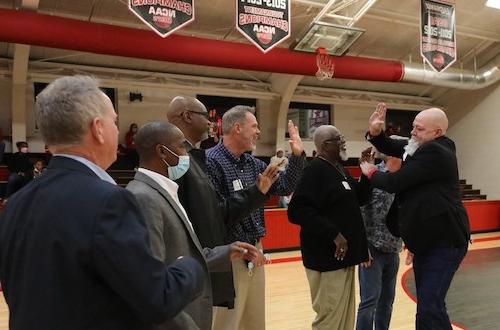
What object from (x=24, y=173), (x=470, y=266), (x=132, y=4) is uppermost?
(x=132, y=4)

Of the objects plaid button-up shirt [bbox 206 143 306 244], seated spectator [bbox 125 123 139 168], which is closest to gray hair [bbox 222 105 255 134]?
plaid button-up shirt [bbox 206 143 306 244]

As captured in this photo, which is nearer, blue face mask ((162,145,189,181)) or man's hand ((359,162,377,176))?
blue face mask ((162,145,189,181))

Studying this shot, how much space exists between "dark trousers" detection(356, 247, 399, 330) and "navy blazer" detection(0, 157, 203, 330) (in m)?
2.34

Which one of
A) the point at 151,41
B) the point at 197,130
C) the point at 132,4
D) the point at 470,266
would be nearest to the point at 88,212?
the point at 197,130

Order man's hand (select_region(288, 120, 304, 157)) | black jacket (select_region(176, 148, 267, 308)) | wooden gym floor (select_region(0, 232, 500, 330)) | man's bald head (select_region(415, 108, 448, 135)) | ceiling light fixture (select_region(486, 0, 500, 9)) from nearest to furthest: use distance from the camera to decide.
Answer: black jacket (select_region(176, 148, 267, 308)), man's hand (select_region(288, 120, 304, 157)), man's bald head (select_region(415, 108, 448, 135)), wooden gym floor (select_region(0, 232, 500, 330)), ceiling light fixture (select_region(486, 0, 500, 9))

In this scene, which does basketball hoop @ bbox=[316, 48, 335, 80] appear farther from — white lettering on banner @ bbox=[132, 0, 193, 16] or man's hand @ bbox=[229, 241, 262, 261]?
man's hand @ bbox=[229, 241, 262, 261]

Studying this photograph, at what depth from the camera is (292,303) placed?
16.1ft

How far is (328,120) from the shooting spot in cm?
1474

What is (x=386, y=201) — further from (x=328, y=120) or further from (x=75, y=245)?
(x=328, y=120)

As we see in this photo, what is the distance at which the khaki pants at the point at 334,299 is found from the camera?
2826mm

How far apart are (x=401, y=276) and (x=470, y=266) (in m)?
1.51

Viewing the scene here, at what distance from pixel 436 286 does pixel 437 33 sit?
7312 millimetres

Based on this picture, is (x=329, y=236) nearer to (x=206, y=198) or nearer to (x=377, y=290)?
(x=377, y=290)

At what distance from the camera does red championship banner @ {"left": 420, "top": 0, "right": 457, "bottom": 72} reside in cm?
853
